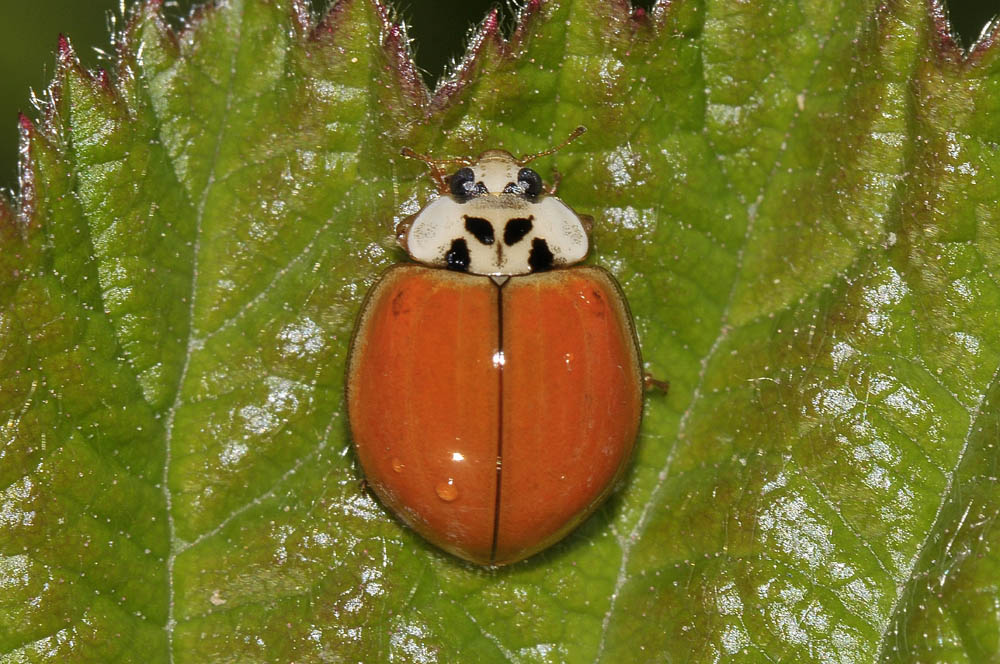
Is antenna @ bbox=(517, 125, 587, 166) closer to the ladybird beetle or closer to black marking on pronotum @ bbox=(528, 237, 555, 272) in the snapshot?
black marking on pronotum @ bbox=(528, 237, 555, 272)

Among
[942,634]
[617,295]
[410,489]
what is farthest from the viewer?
[617,295]

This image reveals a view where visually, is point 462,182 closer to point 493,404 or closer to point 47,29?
point 493,404

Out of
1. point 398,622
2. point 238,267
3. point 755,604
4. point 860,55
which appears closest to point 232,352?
point 238,267

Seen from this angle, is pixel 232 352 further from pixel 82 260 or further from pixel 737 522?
pixel 737 522

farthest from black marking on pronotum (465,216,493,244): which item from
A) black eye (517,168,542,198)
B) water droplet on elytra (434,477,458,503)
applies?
water droplet on elytra (434,477,458,503)

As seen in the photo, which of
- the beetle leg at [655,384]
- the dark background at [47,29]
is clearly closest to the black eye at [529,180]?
the beetle leg at [655,384]

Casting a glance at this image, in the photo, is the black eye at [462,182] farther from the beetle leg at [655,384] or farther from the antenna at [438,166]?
the beetle leg at [655,384]

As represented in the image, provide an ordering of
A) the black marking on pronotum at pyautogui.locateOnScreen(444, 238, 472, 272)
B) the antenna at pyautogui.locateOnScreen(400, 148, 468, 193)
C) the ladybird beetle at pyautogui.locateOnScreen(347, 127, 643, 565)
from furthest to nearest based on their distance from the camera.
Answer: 1. the black marking on pronotum at pyautogui.locateOnScreen(444, 238, 472, 272)
2. the antenna at pyautogui.locateOnScreen(400, 148, 468, 193)
3. the ladybird beetle at pyautogui.locateOnScreen(347, 127, 643, 565)
